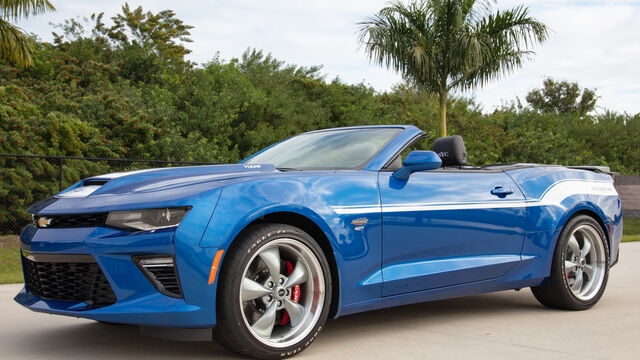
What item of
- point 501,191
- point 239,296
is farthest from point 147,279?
point 501,191

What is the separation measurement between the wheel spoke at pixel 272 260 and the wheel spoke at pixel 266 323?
0.62 feet

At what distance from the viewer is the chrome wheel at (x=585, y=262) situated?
5.94m

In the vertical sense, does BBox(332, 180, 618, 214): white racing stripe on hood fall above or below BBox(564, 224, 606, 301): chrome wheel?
above

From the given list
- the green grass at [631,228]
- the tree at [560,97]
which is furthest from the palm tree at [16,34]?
the tree at [560,97]

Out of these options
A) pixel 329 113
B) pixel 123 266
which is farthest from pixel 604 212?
pixel 329 113

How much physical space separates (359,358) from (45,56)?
73.3ft

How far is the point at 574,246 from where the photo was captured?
598 cm

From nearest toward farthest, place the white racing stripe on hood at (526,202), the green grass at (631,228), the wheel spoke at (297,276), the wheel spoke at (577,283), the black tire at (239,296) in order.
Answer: the black tire at (239,296) < the wheel spoke at (297,276) < the white racing stripe on hood at (526,202) < the wheel spoke at (577,283) < the green grass at (631,228)

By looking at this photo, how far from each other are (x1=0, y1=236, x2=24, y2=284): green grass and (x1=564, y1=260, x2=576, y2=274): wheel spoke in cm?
683

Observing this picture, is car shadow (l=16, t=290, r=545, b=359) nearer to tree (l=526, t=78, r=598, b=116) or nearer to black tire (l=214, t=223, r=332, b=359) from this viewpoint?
black tire (l=214, t=223, r=332, b=359)

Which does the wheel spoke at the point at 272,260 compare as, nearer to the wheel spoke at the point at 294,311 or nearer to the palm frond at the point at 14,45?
the wheel spoke at the point at 294,311

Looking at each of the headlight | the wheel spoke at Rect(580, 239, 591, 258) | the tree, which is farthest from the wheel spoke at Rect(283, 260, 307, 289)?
the tree

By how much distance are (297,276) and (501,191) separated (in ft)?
6.65

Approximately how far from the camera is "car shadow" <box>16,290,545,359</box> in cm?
427
